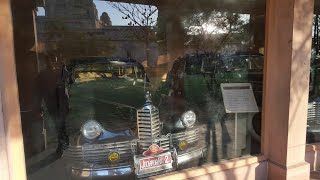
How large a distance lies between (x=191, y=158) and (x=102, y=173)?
1078 mm

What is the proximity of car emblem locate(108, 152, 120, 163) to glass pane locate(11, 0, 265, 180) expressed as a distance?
13 millimetres

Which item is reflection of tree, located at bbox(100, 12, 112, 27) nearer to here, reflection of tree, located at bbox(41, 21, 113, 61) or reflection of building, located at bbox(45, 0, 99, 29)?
reflection of building, located at bbox(45, 0, 99, 29)

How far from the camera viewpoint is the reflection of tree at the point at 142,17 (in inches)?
242

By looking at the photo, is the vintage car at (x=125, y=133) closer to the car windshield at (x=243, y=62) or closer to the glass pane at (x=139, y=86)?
the glass pane at (x=139, y=86)

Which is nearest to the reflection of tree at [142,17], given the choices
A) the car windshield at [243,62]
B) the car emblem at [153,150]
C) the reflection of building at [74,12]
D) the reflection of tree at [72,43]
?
the reflection of building at [74,12]

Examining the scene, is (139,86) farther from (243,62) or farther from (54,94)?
(243,62)

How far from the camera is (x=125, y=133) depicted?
343cm

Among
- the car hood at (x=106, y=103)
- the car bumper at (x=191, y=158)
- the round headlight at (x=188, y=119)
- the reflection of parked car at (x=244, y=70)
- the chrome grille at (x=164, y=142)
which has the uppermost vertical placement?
the reflection of parked car at (x=244, y=70)

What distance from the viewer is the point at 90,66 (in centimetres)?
488

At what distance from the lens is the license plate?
10.3ft

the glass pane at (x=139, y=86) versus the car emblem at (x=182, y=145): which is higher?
the glass pane at (x=139, y=86)

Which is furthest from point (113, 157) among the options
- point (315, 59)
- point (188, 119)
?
point (315, 59)

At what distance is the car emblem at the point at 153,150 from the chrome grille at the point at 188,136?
0.27 m

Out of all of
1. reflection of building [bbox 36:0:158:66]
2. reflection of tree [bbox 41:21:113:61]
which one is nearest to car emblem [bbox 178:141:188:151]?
reflection of building [bbox 36:0:158:66]
